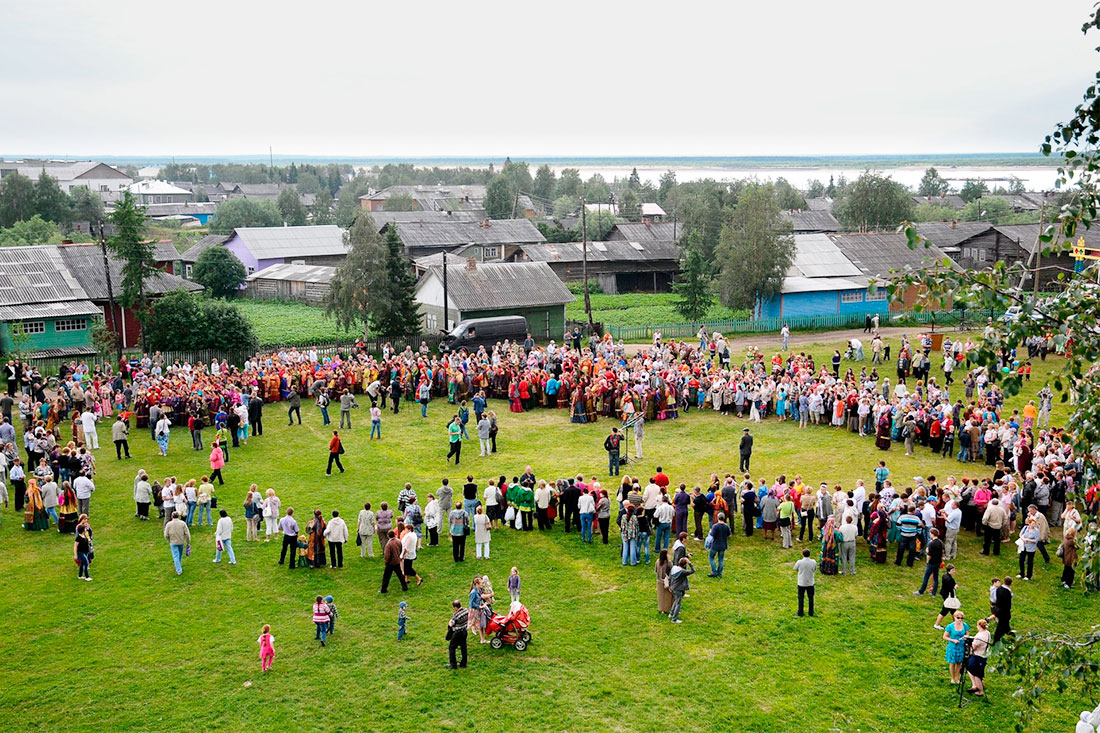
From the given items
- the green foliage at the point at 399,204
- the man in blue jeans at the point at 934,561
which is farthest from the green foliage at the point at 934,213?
the man in blue jeans at the point at 934,561

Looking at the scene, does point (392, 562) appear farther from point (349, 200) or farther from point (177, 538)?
point (349, 200)

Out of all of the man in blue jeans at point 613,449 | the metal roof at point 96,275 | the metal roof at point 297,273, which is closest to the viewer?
the man in blue jeans at point 613,449

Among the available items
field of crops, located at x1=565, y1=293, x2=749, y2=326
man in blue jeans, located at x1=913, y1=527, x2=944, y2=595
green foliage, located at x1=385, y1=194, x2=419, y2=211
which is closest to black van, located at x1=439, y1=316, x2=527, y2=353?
field of crops, located at x1=565, y1=293, x2=749, y2=326

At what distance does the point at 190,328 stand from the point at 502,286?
1407 cm

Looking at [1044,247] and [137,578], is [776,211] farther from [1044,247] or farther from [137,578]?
[1044,247]

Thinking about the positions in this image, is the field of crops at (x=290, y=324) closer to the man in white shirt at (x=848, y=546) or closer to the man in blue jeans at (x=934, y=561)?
the man in white shirt at (x=848, y=546)

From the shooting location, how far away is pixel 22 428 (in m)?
28.3

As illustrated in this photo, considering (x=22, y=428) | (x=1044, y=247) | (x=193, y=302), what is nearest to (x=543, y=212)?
(x=193, y=302)

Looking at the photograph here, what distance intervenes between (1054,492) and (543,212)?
353 ft

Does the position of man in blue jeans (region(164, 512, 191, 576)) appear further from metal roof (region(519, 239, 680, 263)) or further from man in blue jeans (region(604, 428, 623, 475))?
metal roof (region(519, 239, 680, 263))

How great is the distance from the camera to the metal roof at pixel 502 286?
4300 cm

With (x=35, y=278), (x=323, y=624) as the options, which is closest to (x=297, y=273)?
(x=35, y=278)

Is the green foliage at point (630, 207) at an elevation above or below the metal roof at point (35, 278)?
above

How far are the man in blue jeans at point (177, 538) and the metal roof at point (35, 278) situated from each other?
27731 millimetres
